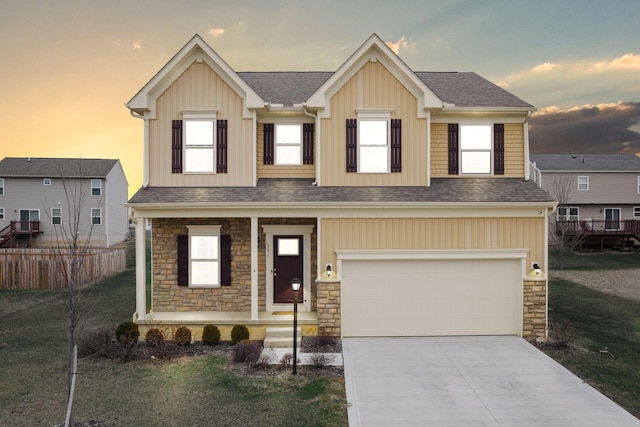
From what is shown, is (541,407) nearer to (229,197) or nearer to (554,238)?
(229,197)

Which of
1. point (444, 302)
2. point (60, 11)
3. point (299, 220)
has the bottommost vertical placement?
point (444, 302)

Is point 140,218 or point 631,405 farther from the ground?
point 140,218

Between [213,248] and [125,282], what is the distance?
10.1 meters

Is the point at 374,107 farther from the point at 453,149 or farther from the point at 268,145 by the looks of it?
the point at 268,145

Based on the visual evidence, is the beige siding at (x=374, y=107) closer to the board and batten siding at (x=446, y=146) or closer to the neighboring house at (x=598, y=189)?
the board and batten siding at (x=446, y=146)

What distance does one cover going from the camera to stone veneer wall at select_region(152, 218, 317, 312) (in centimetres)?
1109

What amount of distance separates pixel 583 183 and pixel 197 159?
33209 mm

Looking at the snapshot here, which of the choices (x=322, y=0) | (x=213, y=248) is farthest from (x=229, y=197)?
(x=322, y=0)

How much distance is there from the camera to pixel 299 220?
11195mm

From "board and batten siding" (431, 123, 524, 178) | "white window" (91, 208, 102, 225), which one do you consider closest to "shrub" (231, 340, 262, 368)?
"board and batten siding" (431, 123, 524, 178)

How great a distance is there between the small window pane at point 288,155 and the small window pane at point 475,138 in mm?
5328

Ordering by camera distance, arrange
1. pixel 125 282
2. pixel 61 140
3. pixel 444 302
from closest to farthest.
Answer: pixel 444 302 → pixel 125 282 → pixel 61 140

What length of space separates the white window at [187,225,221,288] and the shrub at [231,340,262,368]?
2976mm

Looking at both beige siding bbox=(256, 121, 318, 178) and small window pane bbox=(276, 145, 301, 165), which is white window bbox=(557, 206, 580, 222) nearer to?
beige siding bbox=(256, 121, 318, 178)
